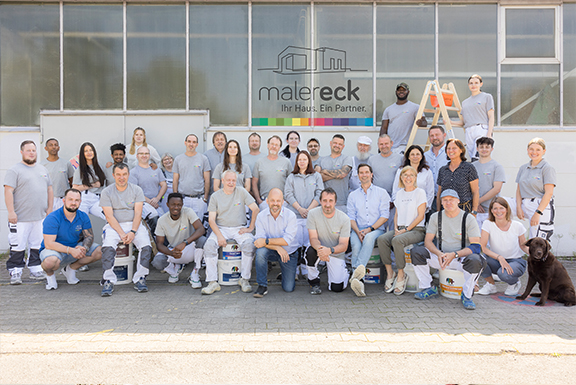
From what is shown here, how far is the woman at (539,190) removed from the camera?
6.02 meters

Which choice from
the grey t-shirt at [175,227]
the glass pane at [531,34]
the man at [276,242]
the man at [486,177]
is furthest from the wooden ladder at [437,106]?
the grey t-shirt at [175,227]

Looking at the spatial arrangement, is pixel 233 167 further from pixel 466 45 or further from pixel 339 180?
pixel 466 45

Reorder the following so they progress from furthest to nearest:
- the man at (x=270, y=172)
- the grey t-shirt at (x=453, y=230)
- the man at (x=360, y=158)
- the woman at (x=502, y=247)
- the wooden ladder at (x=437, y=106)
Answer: the wooden ladder at (x=437, y=106) → the man at (x=360, y=158) → the man at (x=270, y=172) → the woman at (x=502, y=247) → the grey t-shirt at (x=453, y=230)

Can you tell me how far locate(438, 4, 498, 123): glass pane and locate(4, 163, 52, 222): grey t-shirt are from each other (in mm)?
7545

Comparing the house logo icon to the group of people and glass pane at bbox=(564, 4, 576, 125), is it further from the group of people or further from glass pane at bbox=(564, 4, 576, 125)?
glass pane at bbox=(564, 4, 576, 125)

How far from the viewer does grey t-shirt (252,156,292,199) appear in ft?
22.0

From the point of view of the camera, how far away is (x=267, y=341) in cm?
399

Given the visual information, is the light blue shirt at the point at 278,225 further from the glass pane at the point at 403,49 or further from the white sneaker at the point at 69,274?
the glass pane at the point at 403,49

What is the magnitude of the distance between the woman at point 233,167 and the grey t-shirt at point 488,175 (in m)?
3.42

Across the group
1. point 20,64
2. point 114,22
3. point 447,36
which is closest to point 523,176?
point 447,36

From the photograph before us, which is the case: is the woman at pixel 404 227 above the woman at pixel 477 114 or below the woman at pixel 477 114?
below

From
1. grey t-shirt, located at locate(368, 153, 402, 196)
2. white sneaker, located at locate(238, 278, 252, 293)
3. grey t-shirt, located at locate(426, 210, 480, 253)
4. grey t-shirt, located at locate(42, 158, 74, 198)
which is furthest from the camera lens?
grey t-shirt, located at locate(42, 158, 74, 198)

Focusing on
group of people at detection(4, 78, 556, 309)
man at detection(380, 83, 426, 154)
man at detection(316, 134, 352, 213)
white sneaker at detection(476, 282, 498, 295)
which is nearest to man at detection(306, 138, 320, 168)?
group of people at detection(4, 78, 556, 309)

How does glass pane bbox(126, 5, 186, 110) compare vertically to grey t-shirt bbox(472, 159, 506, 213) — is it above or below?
above
